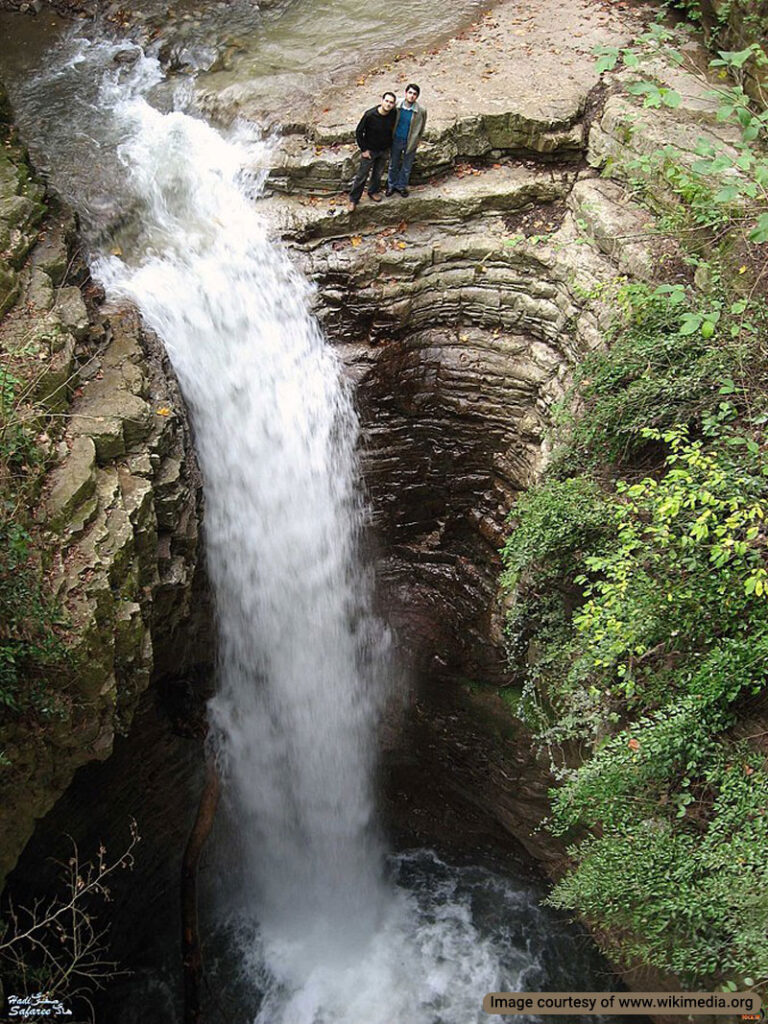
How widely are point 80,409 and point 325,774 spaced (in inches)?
213

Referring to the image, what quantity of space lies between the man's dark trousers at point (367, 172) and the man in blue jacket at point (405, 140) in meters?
0.12

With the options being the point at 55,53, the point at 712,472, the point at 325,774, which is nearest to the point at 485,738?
the point at 325,774

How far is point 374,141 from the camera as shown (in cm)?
854

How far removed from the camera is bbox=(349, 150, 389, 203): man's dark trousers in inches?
340

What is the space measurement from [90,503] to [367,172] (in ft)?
15.7

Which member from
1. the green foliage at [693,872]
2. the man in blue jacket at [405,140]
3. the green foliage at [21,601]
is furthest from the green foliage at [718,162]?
the green foliage at [21,601]

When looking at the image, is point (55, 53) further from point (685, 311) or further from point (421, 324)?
point (685, 311)

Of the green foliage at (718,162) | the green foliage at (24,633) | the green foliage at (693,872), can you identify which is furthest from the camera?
the green foliage at (718,162)

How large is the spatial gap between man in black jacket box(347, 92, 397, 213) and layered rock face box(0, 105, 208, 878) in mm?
2971

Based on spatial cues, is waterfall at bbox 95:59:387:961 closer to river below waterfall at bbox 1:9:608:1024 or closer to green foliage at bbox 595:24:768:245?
river below waterfall at bbox 1:9:608:1024

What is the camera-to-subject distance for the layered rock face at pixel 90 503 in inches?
239

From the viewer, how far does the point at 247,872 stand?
991 cm

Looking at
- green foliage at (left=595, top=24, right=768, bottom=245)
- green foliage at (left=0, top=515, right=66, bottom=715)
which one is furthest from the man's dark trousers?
green foliage at (left=0, top=515, right=66, bottom=715)

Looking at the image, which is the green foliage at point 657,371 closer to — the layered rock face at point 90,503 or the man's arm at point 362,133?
the man's arm at point 362,133
